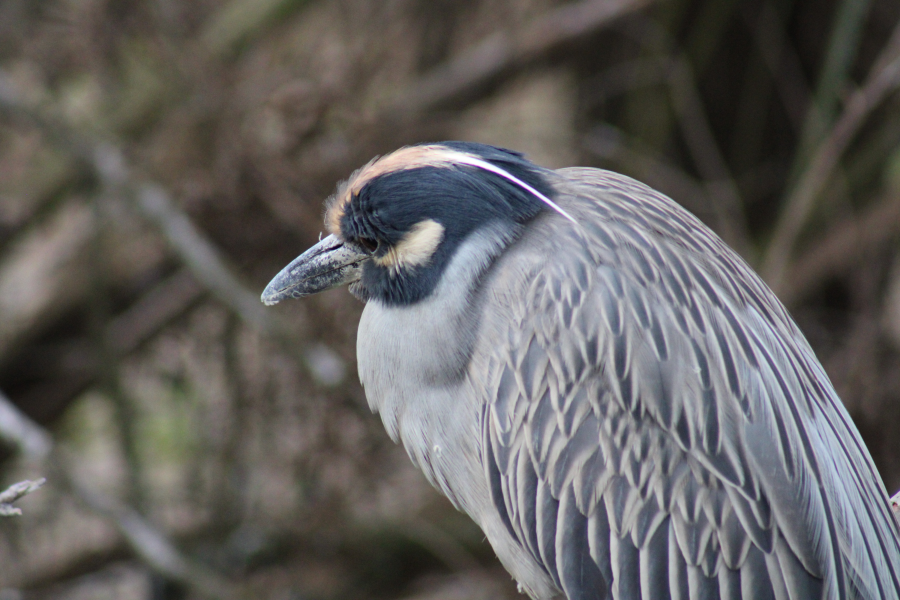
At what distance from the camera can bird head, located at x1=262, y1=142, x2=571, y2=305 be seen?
2217 millimetres

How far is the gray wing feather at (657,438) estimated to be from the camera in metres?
2.08

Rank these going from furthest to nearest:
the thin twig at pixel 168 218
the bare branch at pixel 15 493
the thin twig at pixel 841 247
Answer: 1. the thin twig at pixel 841 247
2. the thin twig at pixel 168 218
3. the bare branch at pixel 15 493

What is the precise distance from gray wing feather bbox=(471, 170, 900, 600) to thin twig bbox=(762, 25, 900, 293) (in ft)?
6.47

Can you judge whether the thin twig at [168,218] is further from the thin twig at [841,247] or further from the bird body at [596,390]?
the thin twig at [841,247]

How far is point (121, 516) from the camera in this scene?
3586mm

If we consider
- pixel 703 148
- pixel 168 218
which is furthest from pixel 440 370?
pixel 703 148

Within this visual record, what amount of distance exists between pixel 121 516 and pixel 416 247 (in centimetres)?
209

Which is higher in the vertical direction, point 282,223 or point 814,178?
point 282,223

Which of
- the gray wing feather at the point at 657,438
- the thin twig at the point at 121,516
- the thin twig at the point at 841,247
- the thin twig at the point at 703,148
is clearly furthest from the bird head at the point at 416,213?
the thin twig at the point at 841,247

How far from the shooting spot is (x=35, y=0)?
3.80 m

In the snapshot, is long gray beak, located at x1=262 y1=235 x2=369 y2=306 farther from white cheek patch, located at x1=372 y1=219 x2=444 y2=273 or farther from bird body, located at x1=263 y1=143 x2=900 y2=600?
white cheek patch, located at x1=372 y1=219 x2=444 y2=273

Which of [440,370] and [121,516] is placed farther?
[121,516]

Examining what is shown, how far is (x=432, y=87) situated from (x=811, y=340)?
235 centimetres

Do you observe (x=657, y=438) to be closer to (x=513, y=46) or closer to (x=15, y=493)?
(x=15, y=493)
